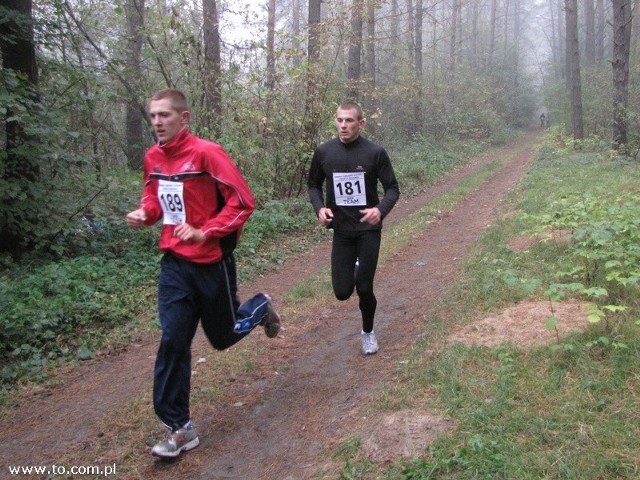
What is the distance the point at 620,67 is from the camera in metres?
17.1

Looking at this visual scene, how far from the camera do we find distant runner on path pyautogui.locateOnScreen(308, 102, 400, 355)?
4.66 meters

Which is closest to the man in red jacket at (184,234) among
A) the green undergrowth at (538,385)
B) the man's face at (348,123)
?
the green undergrowth at (538,385)

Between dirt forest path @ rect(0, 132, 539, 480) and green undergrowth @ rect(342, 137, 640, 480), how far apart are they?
0.32m

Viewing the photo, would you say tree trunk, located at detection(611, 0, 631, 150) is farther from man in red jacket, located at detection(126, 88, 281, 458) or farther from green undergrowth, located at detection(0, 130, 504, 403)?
man in red jacket, located at detection(126, 88, 281, 458)

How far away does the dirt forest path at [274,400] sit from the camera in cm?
349

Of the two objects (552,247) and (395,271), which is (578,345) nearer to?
(552,247)

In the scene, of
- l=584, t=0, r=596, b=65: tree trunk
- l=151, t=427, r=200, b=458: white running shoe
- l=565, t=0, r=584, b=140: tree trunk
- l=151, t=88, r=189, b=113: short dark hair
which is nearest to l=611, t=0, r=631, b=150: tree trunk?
l=565, t=0, r=584, b=140: tree trunk

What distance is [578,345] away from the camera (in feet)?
13.0

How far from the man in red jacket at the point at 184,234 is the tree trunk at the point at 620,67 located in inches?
670

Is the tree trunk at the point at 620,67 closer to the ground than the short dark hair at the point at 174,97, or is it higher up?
higher up

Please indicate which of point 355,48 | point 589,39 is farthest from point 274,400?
point 589,39

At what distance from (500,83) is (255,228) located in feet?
125

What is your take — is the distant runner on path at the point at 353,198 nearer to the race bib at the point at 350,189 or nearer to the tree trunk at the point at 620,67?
the race bib at the point at 350,189

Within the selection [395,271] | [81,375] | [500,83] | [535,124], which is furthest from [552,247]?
[535,124]
